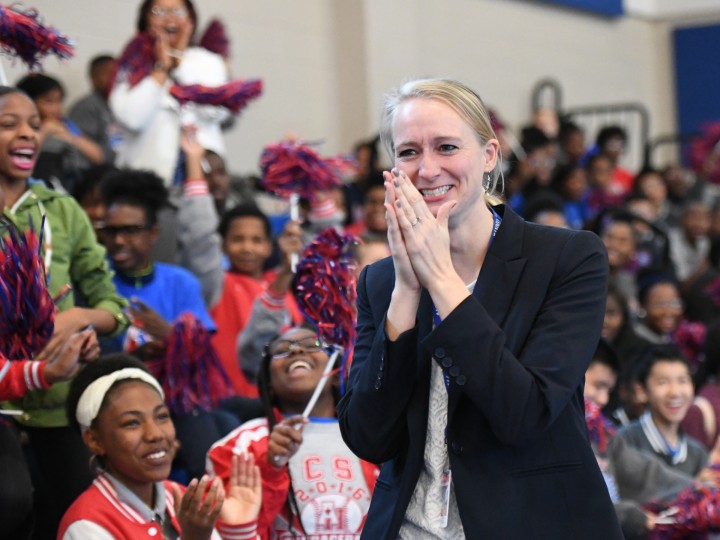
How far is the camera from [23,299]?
120 inches

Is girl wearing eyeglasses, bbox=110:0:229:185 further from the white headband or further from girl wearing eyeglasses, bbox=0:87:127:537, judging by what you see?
the white headband

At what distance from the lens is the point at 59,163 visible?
5.05 metres

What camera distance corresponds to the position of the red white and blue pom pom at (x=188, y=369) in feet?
12.6

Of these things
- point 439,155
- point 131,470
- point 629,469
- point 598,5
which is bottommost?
point 629,469

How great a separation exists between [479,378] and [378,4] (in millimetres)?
7689

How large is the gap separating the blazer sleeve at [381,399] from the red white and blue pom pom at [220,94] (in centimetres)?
301

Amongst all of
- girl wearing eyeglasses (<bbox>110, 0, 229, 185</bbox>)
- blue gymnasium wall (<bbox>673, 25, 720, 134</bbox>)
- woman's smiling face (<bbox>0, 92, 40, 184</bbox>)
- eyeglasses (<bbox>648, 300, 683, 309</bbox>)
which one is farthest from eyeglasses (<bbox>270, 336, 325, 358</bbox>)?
blue gymnasium wall (<bbox>673, 25, 720, 134</bbox>)

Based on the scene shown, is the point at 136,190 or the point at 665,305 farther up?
the point at 136,190

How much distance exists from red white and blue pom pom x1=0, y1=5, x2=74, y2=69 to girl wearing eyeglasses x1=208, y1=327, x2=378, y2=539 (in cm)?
104

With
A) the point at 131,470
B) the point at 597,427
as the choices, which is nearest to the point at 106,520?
the point at 131,470

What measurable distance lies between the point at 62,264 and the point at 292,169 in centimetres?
117

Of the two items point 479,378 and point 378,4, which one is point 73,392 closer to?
point 479,378

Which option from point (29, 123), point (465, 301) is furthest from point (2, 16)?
point (465, 301)

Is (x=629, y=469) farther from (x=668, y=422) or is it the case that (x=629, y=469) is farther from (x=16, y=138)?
(x=16, y=138)
